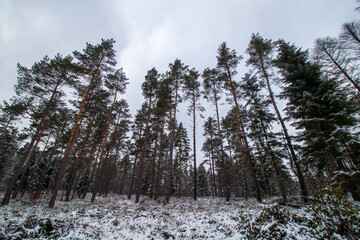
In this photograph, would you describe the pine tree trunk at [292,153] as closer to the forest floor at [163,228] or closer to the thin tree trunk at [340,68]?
the forest floor at [163,228]

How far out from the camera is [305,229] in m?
4.86

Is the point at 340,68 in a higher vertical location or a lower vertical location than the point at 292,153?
higher

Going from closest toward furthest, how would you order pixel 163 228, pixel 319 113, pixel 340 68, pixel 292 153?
pixel 163 228
pixel 319 113
pixel 292 153
pixel 340 68

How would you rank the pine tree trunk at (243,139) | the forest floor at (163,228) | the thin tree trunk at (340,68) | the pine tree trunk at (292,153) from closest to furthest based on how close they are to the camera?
the forest floor at (163,228) → the pine tree trunk at (292,153) → the thin tree trunk at (340,68) → the pine tree trunk at (243,139)

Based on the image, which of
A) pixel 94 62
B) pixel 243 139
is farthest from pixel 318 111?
pixel 94 62

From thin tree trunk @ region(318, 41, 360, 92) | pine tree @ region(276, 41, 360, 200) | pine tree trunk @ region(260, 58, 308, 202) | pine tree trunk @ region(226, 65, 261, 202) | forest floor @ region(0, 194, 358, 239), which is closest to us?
forest floor @ region(0, 194, 358, 239)

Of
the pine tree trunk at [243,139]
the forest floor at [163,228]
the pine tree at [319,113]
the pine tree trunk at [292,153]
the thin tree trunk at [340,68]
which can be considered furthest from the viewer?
the pine tree trunk at [243,139]

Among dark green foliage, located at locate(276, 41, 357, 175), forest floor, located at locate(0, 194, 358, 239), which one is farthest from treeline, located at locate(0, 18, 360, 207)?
forest floor, located at locate(0, 194, 358, 239)

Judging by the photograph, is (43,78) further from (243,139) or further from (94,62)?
(243,139)

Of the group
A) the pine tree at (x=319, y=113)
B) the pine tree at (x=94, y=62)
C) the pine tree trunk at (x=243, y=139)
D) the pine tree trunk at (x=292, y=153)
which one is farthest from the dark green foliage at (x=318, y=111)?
the pine tree at (x=94, y=62)

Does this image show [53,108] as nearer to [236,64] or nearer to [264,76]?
[236,64]

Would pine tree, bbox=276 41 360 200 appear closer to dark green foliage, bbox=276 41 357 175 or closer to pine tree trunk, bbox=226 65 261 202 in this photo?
dark green foliage, bbox=276 41 357 175

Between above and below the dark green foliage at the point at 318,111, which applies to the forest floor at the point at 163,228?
below

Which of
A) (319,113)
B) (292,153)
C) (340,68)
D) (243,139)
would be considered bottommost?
(292,153)
